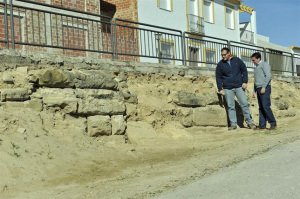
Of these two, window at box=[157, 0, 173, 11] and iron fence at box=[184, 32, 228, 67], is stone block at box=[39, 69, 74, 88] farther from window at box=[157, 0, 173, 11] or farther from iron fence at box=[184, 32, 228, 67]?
window at box=[157, 0, 173, 11]

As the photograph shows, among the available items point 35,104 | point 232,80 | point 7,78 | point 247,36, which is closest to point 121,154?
point 35,104

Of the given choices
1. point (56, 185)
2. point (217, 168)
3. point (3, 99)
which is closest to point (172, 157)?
point (217, 168)

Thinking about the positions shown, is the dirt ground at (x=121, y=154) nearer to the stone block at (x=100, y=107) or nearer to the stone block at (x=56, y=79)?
the stone block at (x=100, y=107)

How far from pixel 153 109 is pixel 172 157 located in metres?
2.43

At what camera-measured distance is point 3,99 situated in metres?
7.14

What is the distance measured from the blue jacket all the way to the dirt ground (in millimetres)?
1145

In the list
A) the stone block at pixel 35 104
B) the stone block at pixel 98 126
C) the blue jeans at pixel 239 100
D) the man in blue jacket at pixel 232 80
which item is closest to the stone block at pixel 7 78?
the stone block at pixel 35 104

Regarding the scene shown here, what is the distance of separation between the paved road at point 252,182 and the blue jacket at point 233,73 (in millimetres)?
4253

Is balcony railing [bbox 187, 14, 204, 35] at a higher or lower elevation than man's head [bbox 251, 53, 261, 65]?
higher

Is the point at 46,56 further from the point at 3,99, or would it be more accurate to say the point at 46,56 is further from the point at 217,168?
the point at 217,168

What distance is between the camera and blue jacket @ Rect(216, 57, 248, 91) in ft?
33.7

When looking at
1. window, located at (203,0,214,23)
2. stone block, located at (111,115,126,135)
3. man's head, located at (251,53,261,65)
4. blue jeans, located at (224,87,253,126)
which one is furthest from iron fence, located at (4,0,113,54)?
window, located at (203,0,214,23)

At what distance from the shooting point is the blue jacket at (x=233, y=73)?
10281 millimetres

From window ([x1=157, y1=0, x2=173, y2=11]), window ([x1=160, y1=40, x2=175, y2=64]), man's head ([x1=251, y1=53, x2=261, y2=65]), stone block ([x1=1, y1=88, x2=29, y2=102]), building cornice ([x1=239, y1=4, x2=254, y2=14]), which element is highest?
building cornice ([x1=239, y1=4, x2=254, y2=14])
